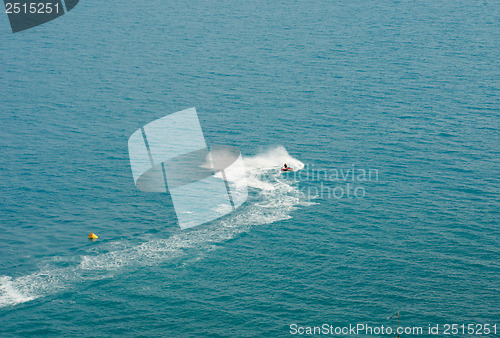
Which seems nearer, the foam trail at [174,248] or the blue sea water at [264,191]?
the blue sea water at [264,191]

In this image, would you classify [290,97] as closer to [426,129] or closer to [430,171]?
[426,129]

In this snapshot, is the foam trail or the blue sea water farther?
the foam trail

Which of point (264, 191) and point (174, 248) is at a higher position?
point (264, 191)

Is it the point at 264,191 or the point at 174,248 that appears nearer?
the point at 174,248

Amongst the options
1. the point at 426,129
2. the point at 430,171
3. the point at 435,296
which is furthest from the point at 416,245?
the point at 426,129
